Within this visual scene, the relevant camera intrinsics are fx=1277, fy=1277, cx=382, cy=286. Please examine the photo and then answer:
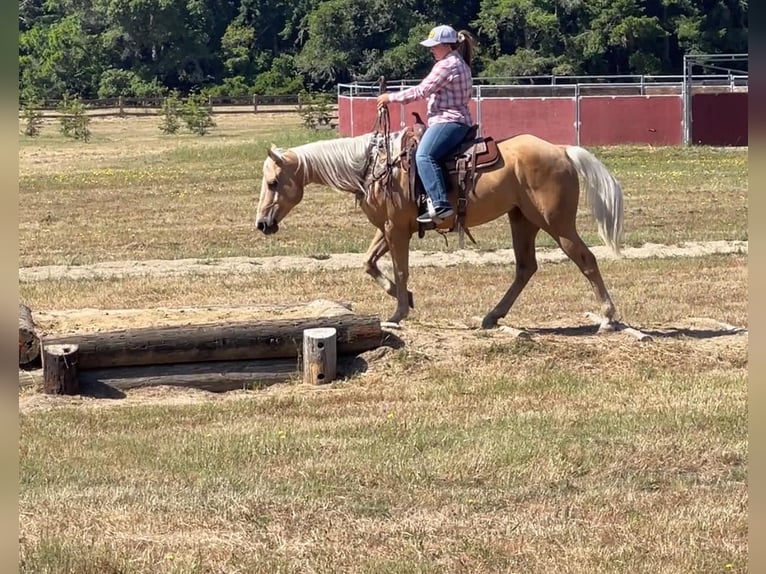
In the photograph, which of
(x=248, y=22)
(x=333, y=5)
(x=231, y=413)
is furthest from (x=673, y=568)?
(x=248, y=22)

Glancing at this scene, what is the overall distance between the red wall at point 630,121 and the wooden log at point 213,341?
2722cm

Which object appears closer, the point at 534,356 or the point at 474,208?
the point at 534,356

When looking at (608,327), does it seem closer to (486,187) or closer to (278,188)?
(486,187)

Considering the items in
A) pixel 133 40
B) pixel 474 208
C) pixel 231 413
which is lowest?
pixel 231 413

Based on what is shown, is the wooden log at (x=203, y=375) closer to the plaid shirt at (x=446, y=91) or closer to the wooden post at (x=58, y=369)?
the wooden post at (x=58, y=369)

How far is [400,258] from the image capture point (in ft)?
36.7

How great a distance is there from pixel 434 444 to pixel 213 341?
2.81 metres

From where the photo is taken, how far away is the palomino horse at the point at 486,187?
10812mm

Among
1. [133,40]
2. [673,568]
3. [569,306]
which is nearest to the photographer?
[673,568]

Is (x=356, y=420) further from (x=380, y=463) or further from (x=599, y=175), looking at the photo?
(x=599, y=175)

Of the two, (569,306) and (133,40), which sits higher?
(133,40)

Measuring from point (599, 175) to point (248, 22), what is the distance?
77950mm

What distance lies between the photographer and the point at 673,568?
17.4 ft

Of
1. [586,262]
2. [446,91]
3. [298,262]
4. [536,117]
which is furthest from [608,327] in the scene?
[536,117]
